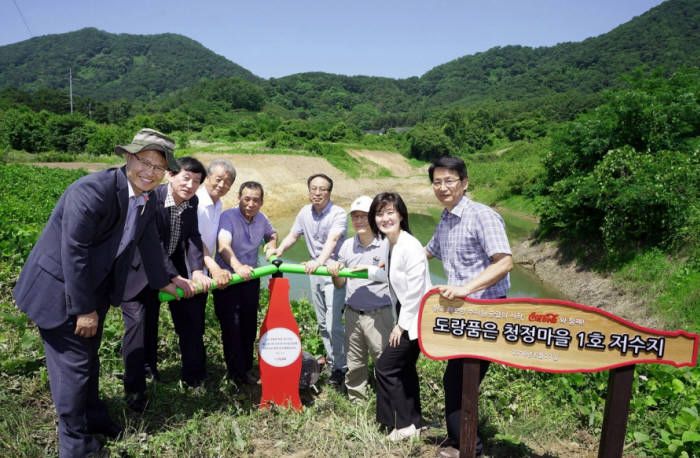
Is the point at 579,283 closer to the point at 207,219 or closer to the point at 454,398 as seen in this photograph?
the point at 454,398

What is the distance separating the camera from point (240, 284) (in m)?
3.65

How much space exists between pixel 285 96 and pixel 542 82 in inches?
2459

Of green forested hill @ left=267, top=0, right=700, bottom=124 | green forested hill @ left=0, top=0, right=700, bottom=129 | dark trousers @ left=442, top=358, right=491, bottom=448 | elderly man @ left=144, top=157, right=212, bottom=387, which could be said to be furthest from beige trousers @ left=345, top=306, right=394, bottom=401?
green forested hill @ left=267, top=0, right=700, bottom=124

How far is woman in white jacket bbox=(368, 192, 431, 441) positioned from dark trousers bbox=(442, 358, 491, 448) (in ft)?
0.85

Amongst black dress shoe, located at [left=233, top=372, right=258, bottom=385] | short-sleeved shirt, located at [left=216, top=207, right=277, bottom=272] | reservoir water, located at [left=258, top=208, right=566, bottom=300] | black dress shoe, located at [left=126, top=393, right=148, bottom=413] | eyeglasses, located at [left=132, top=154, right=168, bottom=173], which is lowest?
reservoir water, located at [left=258, top=208, right=566, bottom=300]

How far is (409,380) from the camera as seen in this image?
2.96 meters

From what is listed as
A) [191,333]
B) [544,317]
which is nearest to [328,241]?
[191,333]

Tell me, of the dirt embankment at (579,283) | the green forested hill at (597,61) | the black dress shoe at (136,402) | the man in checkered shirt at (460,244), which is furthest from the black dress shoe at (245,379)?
the green forested hill at (597,61)

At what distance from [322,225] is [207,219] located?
0.99m

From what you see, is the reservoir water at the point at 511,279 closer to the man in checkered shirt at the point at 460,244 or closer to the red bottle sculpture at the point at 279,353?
the red bottle sculpture at the point at 279,353

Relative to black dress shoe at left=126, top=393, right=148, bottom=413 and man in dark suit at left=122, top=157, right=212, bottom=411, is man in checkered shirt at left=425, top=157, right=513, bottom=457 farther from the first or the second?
black dress shoe at left=126, top=393, right=148, bottom=413

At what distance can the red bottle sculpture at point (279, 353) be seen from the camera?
331cm

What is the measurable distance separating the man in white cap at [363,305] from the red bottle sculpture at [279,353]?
423mm

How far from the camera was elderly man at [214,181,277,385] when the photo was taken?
3.52 m
